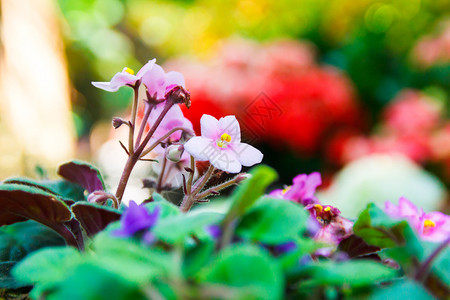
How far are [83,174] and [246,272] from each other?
0.25 meters

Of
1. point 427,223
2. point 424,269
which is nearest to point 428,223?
point 427,223

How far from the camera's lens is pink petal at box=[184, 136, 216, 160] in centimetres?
30

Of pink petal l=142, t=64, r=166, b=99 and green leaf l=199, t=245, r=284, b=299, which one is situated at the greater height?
pink petal l=142, t=64, r=166, b=99

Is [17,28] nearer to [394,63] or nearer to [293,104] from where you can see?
[293,104]

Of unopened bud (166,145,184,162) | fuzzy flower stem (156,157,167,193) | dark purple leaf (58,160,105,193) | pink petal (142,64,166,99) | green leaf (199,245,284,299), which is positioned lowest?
green leaf (199,245,284,299)

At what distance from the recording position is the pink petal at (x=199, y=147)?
302 mm

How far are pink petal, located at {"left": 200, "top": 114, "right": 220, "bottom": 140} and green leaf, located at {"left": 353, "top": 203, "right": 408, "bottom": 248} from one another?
0.12m

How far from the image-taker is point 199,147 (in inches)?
12.1

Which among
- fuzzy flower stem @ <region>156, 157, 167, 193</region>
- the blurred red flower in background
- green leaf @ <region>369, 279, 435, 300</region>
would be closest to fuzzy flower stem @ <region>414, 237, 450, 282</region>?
green leaf @ <region>369, 279, 435, 300</region>

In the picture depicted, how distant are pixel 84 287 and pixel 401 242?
177 mm

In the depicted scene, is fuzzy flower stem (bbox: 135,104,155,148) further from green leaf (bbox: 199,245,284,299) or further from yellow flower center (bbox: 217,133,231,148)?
green leaf (bbox: 199,245,284,299)

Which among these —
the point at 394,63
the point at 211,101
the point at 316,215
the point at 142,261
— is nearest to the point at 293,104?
the point at 211,101

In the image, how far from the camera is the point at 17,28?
6.31 feet

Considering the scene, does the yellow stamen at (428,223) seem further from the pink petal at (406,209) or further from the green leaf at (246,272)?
the green leaf at (246,272)
